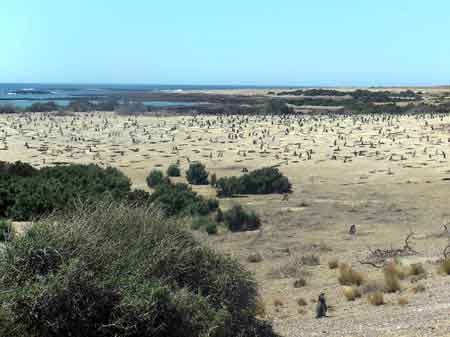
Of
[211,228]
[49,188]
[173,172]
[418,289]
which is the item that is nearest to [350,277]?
[418,289]

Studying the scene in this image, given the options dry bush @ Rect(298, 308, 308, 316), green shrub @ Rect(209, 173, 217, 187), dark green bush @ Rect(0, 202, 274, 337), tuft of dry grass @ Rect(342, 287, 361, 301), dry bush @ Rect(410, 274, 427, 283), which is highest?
dark green bush @ Rect(0, 202, 274, 337)

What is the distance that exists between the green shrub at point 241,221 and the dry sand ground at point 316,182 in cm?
41

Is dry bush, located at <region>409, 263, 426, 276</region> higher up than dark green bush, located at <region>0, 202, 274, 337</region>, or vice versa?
dark green bush, located at <region>0, 202, 274, 337</region>

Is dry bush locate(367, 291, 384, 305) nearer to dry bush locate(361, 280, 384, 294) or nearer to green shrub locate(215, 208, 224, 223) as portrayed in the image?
dry bush locate(361, 280, 384, 294)

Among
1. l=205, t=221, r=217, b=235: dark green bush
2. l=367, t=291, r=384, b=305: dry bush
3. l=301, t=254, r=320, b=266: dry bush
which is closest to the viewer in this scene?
l=367, t=291, r=384, b=305: dry bush

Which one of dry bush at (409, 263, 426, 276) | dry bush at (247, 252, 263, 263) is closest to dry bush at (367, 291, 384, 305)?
dry bush at (409, 263, 426, 276)

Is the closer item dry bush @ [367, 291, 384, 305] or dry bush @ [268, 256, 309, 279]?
dry bush @ [367, 291, 384, 305]

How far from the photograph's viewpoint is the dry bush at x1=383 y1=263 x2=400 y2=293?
12.5 meters

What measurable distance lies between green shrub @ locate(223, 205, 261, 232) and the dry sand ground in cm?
41

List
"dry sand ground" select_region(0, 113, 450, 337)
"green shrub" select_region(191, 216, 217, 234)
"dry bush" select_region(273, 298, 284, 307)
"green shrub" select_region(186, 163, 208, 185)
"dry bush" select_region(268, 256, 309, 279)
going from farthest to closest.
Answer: "green shrub" select_region(186, 163, 208, 185)
"green shrub" select_region(191, 216, 217, 234)
"dry bush" select_region(268, 256, 309, 279)
"dry bush" select_region(273, 298, 284, 307)
"dry sand ground" select_region(0, 113, 450, 337)

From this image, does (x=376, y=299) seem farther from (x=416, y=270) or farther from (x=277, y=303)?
(x=416, y=270)

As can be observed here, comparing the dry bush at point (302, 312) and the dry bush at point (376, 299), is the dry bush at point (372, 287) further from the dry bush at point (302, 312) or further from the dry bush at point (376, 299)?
the dry bush at point (302, 312)

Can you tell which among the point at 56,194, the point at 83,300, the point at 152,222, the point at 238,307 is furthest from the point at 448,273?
the point at 56,194

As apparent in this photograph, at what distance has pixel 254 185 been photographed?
1038 inches
